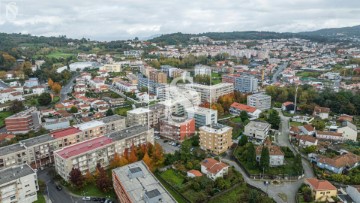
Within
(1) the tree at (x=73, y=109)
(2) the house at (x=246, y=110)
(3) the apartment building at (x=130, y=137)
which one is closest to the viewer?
(3) the apartment building at (x=130, y=137)

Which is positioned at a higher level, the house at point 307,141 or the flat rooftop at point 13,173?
the flat rooftop at point 13,173

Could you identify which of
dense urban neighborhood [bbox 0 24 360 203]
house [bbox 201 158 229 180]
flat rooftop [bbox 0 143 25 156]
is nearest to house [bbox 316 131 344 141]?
dense urban neighborhood [bbox 0 24 360 203]

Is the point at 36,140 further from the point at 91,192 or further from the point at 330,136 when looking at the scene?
the point at 330,136

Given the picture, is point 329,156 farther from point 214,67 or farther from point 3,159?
point 214,67

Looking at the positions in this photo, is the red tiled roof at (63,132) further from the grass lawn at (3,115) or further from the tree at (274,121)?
the tree at (274,121)

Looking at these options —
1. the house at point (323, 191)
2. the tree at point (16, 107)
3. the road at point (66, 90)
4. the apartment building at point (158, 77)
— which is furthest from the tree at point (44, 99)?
the house at point (323, 191)

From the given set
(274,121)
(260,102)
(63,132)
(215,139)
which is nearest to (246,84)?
(260,102)
